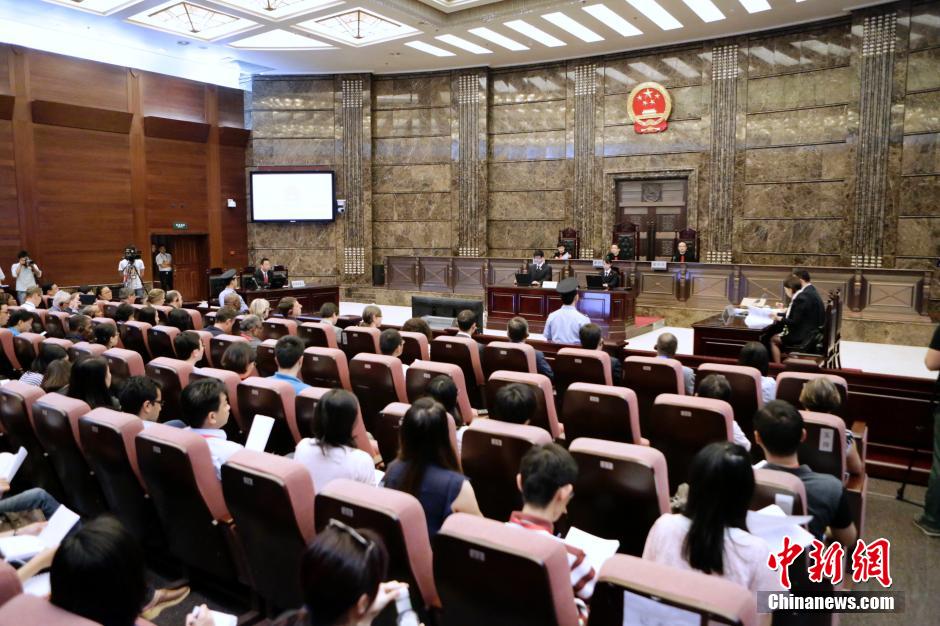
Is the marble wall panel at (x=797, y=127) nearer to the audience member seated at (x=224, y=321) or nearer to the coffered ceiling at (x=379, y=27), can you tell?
the coffered ceiling at (x=379, y=27)

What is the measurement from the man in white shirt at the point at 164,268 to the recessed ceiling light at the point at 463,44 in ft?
23.0

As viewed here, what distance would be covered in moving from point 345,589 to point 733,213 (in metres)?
12.3

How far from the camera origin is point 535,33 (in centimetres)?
1197

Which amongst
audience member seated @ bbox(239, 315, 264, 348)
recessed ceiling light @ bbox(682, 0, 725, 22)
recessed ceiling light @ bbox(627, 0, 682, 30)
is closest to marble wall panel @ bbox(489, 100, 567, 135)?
recessed ceiling light @ bbox(627, 0, 682, 30)

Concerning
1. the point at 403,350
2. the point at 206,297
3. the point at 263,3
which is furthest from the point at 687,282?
the point at 206,297

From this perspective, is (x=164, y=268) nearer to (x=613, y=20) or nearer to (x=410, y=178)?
(x=410, y=178)

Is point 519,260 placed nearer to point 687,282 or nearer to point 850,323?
point 687,282

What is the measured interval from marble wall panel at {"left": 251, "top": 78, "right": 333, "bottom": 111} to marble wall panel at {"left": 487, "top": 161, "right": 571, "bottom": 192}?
4.14m

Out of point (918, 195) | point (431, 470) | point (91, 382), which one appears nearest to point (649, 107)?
point (918, 195)

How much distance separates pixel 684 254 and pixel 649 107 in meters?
3.17

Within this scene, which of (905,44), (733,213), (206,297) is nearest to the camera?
(905,44)

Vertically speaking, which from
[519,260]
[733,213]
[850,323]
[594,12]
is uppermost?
[594,12]

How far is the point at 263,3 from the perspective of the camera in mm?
10812

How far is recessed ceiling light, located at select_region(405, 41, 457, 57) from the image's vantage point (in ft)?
41.5
